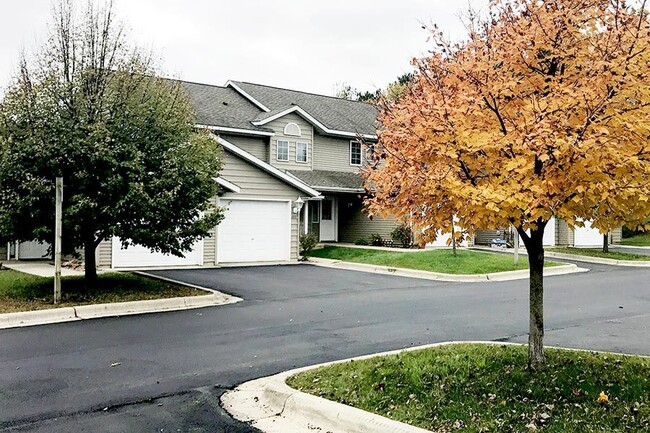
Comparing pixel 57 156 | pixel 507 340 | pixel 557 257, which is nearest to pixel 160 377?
pixel 507 340

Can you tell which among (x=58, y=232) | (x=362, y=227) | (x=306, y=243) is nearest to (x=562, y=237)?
(x=362, y=227)

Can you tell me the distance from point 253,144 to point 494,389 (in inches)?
844

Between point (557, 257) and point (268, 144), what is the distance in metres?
13.6

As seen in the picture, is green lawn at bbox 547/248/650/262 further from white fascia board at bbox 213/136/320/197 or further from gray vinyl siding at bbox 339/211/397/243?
white fascia board at bbox 213/136/320/197

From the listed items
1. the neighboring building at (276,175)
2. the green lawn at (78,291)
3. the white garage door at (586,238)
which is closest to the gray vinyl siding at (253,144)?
the neighboring building at (276,175)

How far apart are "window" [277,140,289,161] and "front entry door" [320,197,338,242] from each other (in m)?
3.41

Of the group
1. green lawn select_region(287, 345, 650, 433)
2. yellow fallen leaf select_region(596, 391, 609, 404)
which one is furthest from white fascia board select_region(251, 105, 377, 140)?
yellow fallen leaf select_region(596, 391, 609, 404)

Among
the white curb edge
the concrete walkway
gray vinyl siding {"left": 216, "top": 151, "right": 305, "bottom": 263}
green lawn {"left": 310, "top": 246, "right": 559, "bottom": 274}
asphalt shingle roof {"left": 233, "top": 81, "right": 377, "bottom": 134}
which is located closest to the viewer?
the white curb edge

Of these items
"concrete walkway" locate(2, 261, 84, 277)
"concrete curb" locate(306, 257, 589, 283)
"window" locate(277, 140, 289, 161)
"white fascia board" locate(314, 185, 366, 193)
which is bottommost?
"concrete curb" locate(306, 257, 589, 283)

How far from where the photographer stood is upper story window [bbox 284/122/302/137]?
26.9 m

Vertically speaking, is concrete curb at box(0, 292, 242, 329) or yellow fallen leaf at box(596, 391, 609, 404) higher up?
yellow fallen leaf at box(596, 391, 609, 404)

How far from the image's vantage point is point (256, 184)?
21.5m

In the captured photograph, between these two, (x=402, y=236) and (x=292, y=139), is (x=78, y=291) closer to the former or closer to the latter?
(x=292, y=139)

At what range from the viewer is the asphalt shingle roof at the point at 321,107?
28655mm
